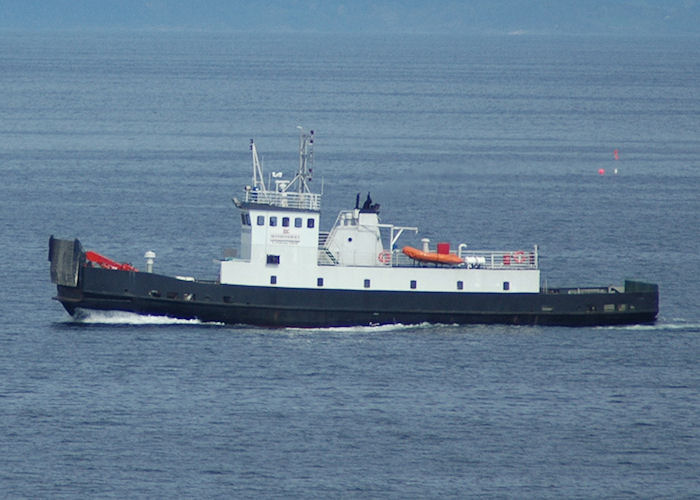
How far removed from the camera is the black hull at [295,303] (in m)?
64.6

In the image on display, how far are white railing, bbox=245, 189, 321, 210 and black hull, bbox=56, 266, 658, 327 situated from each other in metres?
3.62

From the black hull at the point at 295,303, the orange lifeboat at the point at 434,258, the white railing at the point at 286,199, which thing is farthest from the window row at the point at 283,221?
the orange lifeboat at the point at 434,258

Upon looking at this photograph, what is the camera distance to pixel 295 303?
64.8 meters

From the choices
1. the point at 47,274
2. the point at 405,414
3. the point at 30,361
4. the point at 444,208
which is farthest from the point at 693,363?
the point at 444,208

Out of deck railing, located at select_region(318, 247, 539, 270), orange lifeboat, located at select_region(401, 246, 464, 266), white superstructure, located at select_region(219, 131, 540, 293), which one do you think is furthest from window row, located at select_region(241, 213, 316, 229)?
orange lifeboat, located at select_region(401, 246, 464, 266)

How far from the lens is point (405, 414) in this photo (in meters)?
54.2

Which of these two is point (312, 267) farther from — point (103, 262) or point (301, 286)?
point (103, 262)

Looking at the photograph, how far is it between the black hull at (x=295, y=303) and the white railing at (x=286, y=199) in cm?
362

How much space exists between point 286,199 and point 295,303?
4.51 metres

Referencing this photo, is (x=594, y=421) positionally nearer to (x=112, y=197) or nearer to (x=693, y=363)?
(x=693, y=363)

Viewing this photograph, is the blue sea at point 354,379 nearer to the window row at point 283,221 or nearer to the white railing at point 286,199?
the window row at point 283,221

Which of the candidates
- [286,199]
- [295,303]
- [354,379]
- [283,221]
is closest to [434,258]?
[295,303]

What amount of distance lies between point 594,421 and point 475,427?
440 centimetres

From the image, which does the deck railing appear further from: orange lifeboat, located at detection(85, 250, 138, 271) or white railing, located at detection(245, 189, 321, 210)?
orange lifeboat, located at detection(85, 250, 138, 271)
